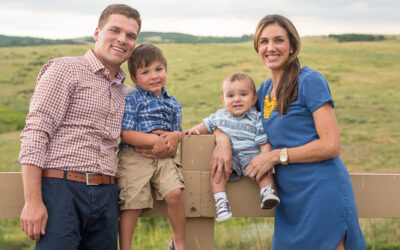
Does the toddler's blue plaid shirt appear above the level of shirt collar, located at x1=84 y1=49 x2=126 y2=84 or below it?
below

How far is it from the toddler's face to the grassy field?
2.88 metres

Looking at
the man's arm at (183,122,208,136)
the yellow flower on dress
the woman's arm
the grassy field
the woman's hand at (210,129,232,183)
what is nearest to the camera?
the woman's arm

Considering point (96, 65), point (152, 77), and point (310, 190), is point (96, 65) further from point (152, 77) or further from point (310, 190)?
point (310, 190)

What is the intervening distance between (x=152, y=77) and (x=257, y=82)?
610 inches

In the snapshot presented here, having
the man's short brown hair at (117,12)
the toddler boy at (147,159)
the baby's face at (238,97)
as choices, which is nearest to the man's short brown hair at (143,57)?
the toddler boy at (147,159)

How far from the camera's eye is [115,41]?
8.46 feet

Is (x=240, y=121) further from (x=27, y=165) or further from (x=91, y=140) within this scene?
(x=27, y=165)

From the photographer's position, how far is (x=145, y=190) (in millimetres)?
2488

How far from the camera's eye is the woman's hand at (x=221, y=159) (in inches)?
100

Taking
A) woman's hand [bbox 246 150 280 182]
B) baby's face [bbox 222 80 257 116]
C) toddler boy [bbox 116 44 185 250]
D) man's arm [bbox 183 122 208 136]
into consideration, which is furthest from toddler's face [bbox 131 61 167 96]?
woman's hand [bbox 246 150 280 182]

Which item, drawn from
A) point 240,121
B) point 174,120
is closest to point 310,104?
point 240,121

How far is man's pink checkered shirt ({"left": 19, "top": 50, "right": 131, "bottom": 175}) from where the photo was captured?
2.21 meters

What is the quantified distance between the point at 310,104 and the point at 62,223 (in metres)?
1.61

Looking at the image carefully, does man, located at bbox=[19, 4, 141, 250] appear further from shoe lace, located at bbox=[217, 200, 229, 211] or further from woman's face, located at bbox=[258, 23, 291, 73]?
woman's face, located at bbox=[258, 23, 291, 73]
